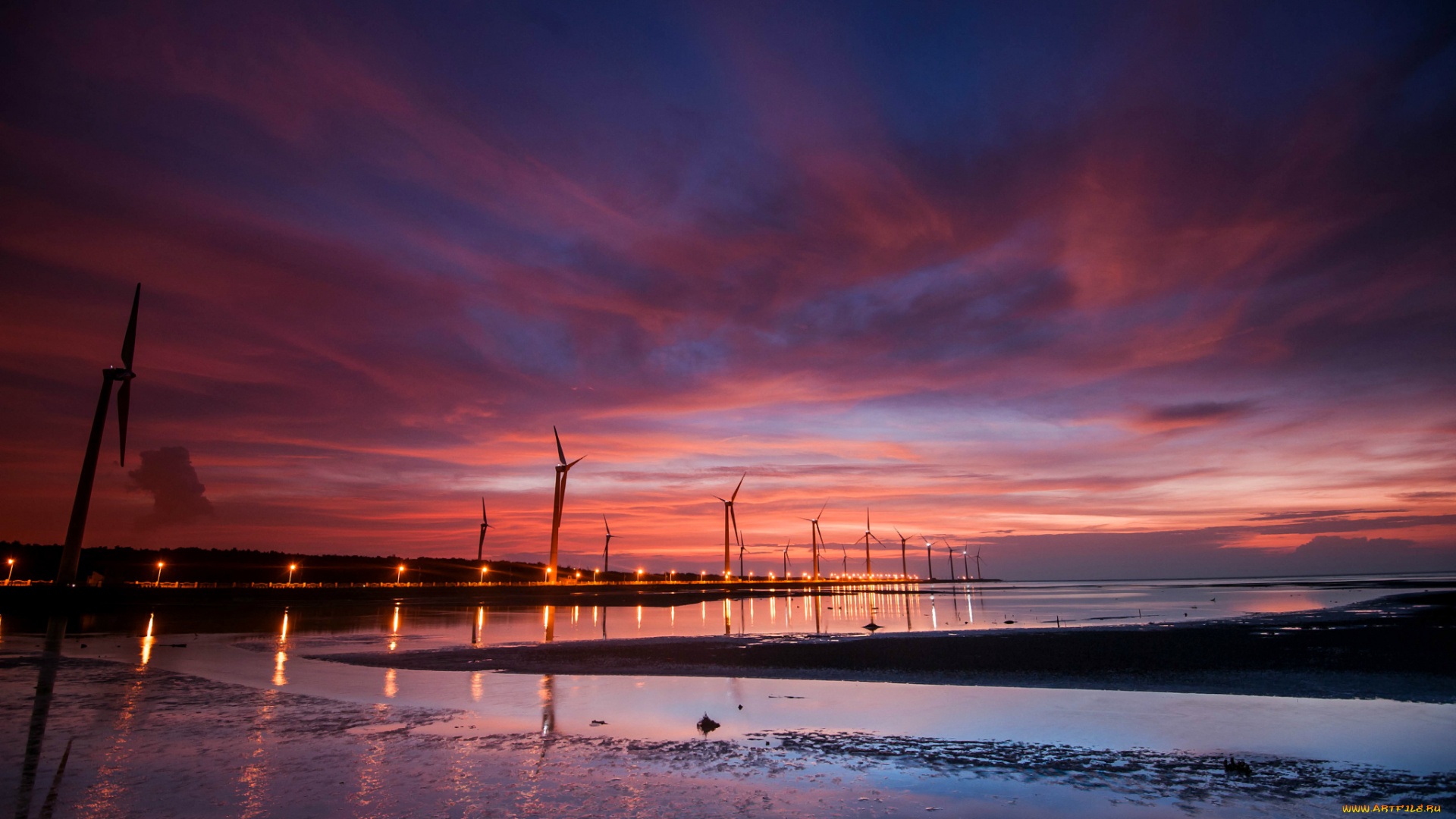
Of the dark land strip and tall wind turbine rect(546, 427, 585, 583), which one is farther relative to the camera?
tall wind turbine rect(546, 427, 585, 583)

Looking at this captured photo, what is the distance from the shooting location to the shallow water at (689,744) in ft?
28.6

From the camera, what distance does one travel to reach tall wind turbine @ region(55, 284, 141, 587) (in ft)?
187

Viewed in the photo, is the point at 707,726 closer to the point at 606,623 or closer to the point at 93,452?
the point at 606,623

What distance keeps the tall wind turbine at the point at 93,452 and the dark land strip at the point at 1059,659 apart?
49.0 m

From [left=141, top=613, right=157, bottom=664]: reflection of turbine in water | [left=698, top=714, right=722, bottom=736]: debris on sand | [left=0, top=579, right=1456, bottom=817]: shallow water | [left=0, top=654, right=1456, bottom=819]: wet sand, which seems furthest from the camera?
[left=141, top=613, right=157, bottom=664]: reflection of turbine in water

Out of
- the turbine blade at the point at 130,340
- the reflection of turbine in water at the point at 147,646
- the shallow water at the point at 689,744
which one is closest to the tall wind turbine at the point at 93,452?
the turbine blade at the point at 130,340

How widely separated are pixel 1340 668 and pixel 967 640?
1395 centimetres

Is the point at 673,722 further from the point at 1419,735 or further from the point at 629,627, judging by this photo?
the point at 629,627

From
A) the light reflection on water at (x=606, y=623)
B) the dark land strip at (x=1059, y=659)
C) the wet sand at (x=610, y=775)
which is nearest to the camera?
the wet sand at (x=610, y=775)

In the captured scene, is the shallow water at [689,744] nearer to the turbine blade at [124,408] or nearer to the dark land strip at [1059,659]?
the dark land strip at [1059,659]

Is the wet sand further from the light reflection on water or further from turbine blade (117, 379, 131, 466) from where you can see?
turbine blade (117, 379, 131, 466)

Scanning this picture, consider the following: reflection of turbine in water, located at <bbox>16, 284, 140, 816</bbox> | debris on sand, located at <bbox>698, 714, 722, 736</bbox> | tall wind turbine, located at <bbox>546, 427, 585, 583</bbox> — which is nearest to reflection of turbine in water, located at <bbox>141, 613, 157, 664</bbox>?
reflection of turbine in water, located at <bbox>16, 284, 140, 816</bbox>

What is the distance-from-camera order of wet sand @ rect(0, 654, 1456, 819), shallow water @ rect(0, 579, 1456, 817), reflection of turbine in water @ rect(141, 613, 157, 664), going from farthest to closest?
reflection of turbine in water @ rect(141, 613, 157, 664) → shallow water @ rect(0, 579, 1456, 817) → wet sand @ rect(0, 654, 1456, 819)

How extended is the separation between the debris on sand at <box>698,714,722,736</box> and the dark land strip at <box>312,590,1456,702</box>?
789 cm
